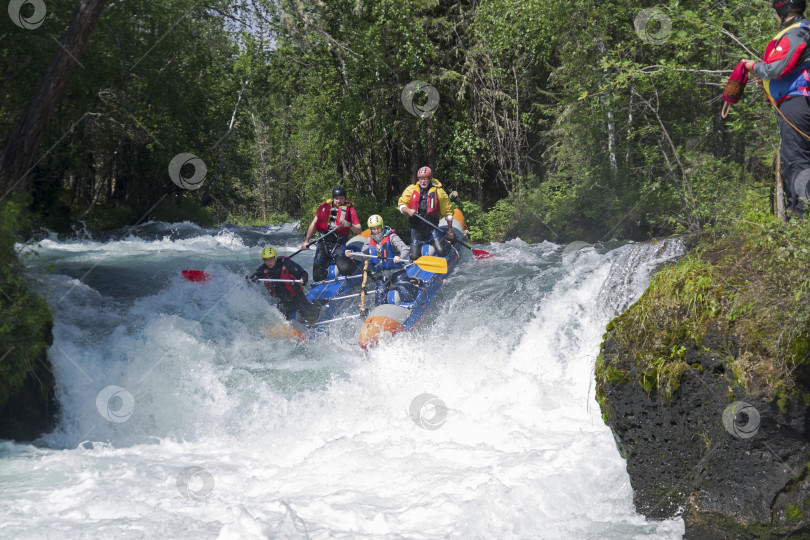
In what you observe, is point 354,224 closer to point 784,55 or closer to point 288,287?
point 288,287

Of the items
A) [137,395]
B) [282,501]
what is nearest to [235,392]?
[137,395]

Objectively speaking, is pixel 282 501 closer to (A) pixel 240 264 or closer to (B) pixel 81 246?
(A) pixel 240 264

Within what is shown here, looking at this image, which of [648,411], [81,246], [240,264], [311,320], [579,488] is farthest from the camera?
[81,246]

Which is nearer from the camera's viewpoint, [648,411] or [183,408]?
[648,411]

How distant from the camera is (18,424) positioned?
6.54 m

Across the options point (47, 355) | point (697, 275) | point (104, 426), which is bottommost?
point (104, 426)

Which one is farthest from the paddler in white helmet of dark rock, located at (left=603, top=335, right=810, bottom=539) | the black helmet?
the black helmet

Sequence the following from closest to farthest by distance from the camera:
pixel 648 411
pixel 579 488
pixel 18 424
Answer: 1. pixel 648 411
2. pixel 579 488
3. pixel 18 424

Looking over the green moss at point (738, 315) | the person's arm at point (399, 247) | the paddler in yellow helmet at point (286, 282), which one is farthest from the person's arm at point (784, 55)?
the paddler in yellow helmet at point (286, 282)

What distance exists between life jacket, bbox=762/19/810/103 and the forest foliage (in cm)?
657

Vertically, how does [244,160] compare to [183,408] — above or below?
above

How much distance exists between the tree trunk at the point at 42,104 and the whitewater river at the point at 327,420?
51.2 inches

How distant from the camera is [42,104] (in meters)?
8.44

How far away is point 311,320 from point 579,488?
18.4ft
